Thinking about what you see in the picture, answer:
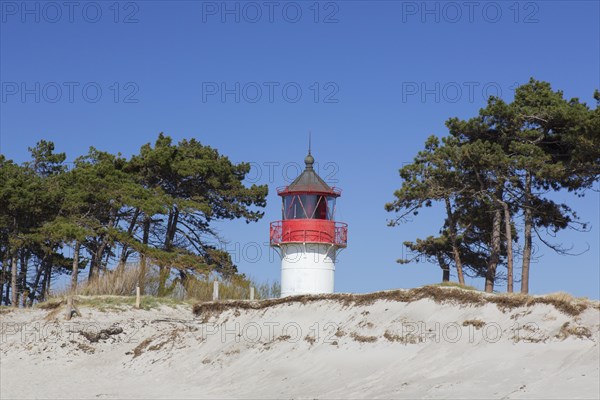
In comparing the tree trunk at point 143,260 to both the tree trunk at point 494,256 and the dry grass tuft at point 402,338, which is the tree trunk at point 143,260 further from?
the dry grass tuft at point 402,338

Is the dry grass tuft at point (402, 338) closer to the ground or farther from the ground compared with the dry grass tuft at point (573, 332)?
closer to the ground

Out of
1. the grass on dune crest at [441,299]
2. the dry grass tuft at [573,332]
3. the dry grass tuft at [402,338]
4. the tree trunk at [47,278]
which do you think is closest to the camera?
the dry grass tuft at [573,332]

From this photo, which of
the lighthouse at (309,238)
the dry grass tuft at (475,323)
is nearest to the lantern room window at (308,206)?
the lighthouse at (309,238)

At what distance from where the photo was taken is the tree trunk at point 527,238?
32.1 m

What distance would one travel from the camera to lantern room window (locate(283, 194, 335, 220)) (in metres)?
30.6

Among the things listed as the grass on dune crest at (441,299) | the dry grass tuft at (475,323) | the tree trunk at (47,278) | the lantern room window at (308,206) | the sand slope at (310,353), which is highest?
the lantern room window at (308,206)

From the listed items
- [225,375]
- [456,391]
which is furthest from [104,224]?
[456,391]

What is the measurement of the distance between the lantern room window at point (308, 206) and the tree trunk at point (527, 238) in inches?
291

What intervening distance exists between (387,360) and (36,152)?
36940mm

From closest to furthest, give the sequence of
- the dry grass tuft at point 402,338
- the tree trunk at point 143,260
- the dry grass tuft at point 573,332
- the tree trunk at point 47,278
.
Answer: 1. the dry grass tuft at point 573,332
2. the dry grass tuft at point 402,338
3. the tree trunk at point 143,260
4. the tree trunk at point 47,278

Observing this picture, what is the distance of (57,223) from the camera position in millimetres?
41656

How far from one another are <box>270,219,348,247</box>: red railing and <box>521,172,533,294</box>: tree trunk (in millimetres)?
6858

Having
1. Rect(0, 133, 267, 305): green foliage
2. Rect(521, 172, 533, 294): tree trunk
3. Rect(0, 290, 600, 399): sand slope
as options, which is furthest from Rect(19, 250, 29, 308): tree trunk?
Rect(521, 172, 533, 294): tree trunk

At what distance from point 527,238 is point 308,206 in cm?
862
